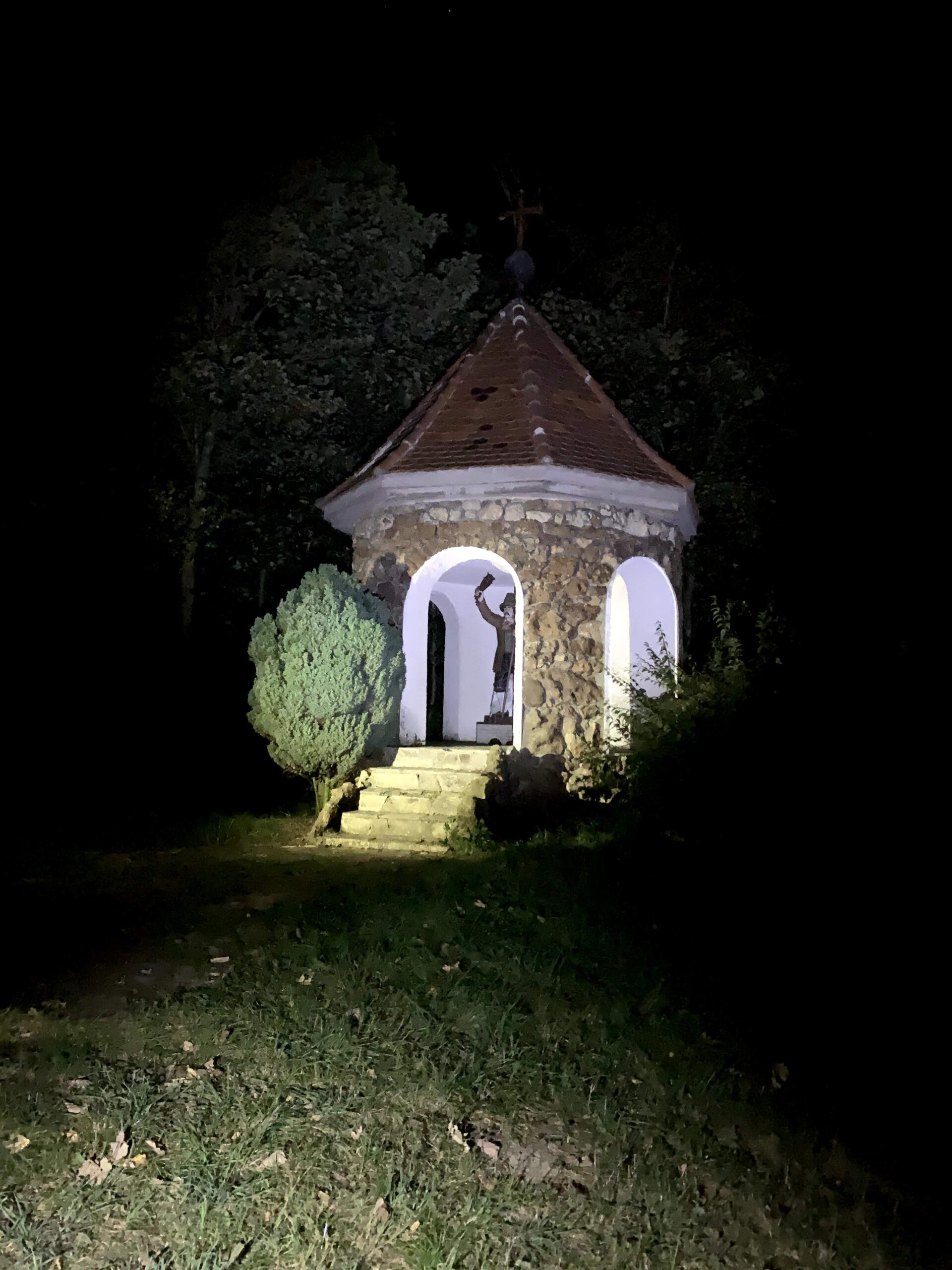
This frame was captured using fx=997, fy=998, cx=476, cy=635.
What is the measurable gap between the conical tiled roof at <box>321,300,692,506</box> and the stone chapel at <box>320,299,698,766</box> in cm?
2

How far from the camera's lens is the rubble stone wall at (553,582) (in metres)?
9.55

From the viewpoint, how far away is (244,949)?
535 cm

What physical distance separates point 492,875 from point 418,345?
979 centimetres

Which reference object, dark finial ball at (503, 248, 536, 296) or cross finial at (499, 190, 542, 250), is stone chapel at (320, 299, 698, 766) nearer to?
dark finial ball at (503, 248, 536, 296)

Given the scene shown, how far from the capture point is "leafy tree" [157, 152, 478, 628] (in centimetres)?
1246

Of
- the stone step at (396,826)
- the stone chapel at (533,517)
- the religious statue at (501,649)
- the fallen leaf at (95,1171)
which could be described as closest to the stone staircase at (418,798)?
the stone step at (396,826)

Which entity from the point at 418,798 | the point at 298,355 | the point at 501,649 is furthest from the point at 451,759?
the point at 298,355

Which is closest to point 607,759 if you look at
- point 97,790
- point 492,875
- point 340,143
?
point 492,875

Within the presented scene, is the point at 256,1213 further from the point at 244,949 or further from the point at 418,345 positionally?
the point at 418,345

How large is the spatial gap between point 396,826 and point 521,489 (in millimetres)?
3388

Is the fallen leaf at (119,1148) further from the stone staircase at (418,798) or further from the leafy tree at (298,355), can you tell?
the leafy tree at (298,355)

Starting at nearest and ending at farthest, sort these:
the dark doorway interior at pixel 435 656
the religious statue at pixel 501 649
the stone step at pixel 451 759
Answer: the stone step at pixel 451 759, the religious statue at pixel 501 649, the dark doorway interior at pixel 435 656

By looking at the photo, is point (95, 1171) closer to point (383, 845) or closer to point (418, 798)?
point (383, 845)

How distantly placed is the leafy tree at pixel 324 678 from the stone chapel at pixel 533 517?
806 mm
